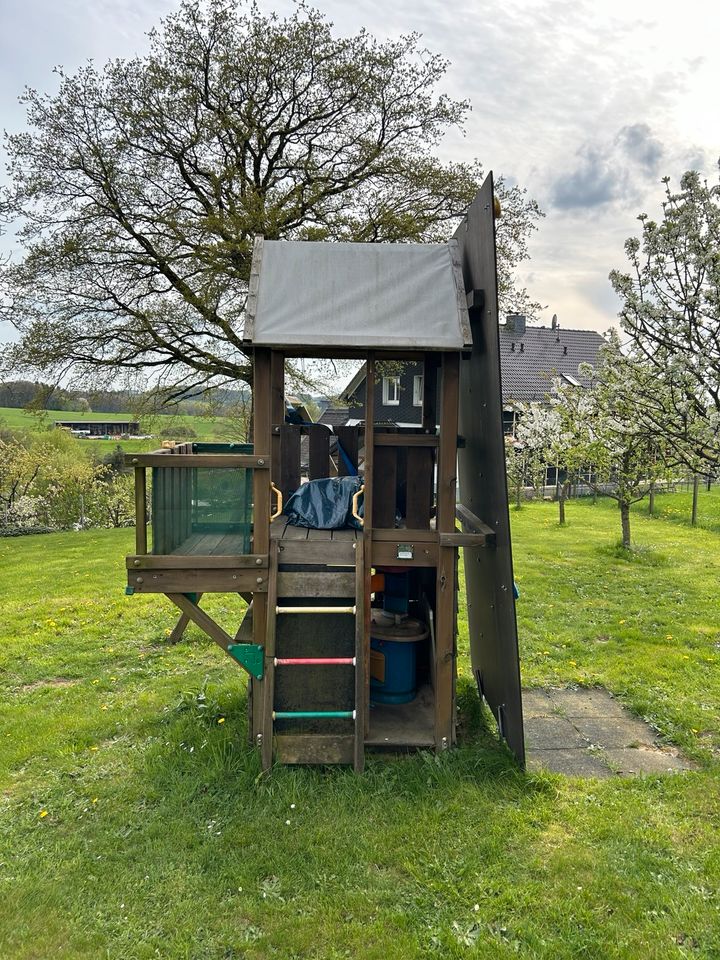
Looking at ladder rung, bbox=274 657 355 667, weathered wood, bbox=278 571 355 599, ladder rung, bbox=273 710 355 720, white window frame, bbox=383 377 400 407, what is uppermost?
white window frame, bbox=383 377 400 407

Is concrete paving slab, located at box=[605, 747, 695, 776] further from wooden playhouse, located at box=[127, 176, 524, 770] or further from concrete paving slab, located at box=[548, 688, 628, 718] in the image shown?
wooden playhouse, located at box=[127, 176, 524, 770]

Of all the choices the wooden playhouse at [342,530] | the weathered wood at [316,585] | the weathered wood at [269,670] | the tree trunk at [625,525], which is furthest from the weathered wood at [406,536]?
the tree trunk at [625,525]

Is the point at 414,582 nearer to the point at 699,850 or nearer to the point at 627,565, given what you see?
the point at 699,850

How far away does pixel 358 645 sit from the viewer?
15.0 ft

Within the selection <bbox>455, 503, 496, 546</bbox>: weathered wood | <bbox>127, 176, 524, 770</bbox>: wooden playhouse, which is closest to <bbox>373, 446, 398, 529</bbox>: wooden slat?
<bbox>127, 176, 524, 770</bbox>: wooden playhouse

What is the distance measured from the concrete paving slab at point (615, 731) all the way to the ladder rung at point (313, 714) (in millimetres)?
2121

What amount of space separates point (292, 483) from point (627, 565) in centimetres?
820

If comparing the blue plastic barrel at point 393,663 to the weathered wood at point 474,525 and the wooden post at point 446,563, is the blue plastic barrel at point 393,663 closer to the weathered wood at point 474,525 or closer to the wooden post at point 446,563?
the wooden post at point 446,563

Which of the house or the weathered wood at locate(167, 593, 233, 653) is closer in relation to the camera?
the weathered wood at locate(167, 593, 233, 653)

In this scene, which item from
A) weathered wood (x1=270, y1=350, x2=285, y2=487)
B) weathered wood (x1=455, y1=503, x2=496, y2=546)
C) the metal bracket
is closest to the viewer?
the metal bracket

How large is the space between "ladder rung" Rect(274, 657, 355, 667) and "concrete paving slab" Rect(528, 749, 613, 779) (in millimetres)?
1562

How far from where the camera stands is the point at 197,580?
4652 millimetres

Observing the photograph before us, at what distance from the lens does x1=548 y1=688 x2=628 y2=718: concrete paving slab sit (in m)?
5.78

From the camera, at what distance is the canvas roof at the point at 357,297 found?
4.55 meters
